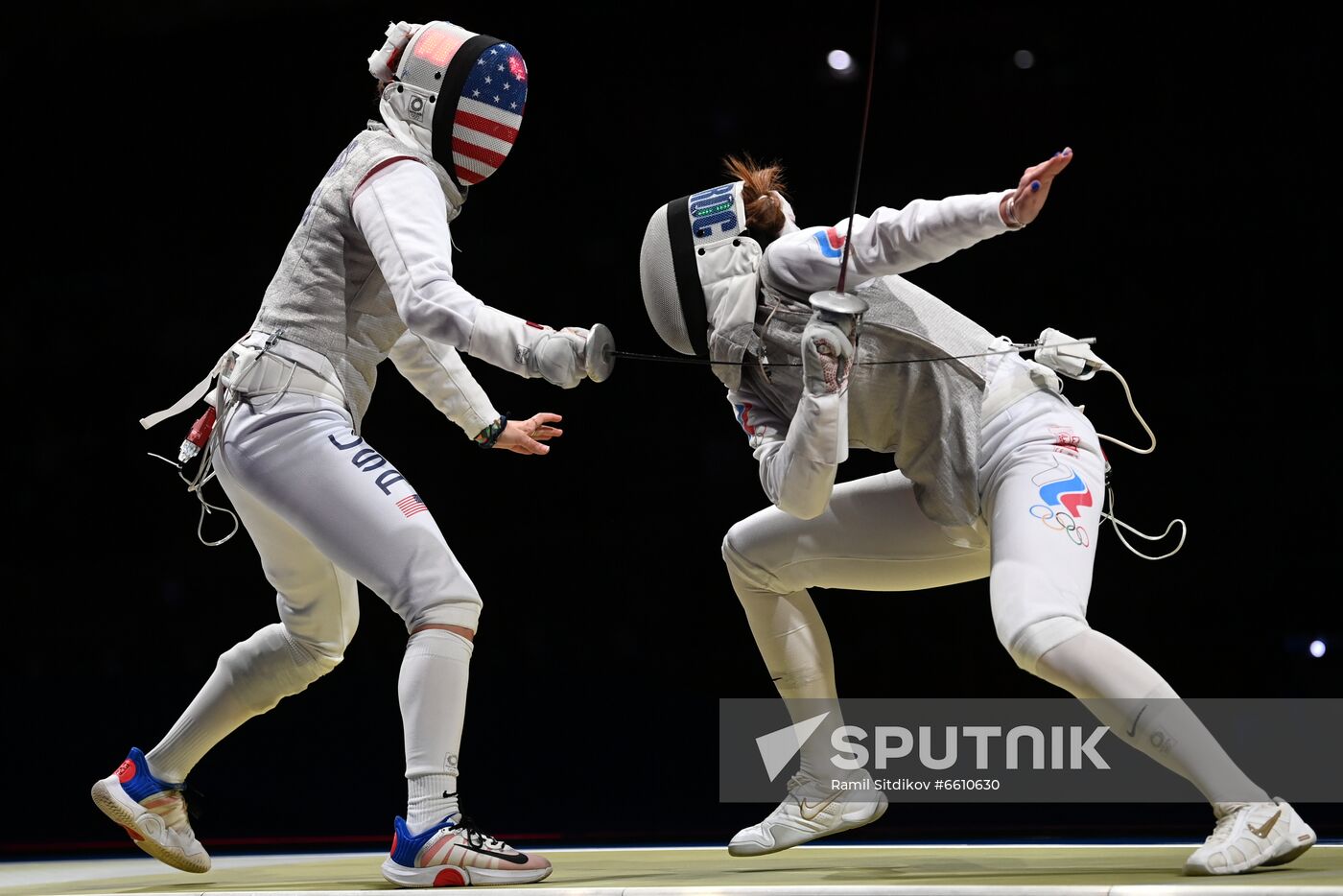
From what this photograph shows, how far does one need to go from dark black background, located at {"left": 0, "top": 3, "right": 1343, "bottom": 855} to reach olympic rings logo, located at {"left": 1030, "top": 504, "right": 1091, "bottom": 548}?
1.46 m

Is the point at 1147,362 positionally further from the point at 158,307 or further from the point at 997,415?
the point at 158,307

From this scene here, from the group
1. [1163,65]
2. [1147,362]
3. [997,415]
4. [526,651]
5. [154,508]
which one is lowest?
[526,651]

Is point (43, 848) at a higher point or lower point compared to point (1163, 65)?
lower

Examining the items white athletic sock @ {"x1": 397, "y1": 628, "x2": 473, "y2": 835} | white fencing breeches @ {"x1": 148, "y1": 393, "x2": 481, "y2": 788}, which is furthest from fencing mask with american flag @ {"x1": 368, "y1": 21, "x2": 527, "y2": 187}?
white athletic sock @ {"x1": 397, "y1": 628, "x2": 473, "y2": 835}

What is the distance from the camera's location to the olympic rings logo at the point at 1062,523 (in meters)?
2.10

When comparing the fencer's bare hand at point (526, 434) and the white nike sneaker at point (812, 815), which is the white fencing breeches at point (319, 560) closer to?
the fencer's bare hand at point (526, 434)

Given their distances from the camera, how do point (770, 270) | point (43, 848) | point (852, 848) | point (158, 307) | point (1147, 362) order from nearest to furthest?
point (770, 270) < point (852, 848) < point (43, 848) < point (1147, 362) < point (158, 307)

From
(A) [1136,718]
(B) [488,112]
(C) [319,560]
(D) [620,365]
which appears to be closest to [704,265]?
(B) [488,112]

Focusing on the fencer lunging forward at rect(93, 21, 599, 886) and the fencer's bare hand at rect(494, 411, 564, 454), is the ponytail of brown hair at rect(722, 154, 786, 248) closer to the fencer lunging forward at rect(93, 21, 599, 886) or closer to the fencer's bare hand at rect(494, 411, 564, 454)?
the fencer lunging forward at rect(93, 21, 599, 886)

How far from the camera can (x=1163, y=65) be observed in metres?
3.77

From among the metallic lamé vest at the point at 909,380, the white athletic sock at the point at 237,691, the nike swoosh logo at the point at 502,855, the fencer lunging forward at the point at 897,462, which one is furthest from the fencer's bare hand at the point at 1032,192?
the white athletic sock at the point at 237,691

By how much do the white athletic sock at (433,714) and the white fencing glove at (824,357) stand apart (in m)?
0.66

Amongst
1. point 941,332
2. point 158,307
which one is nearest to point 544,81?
point 158,307

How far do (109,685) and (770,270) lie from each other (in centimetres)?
228
